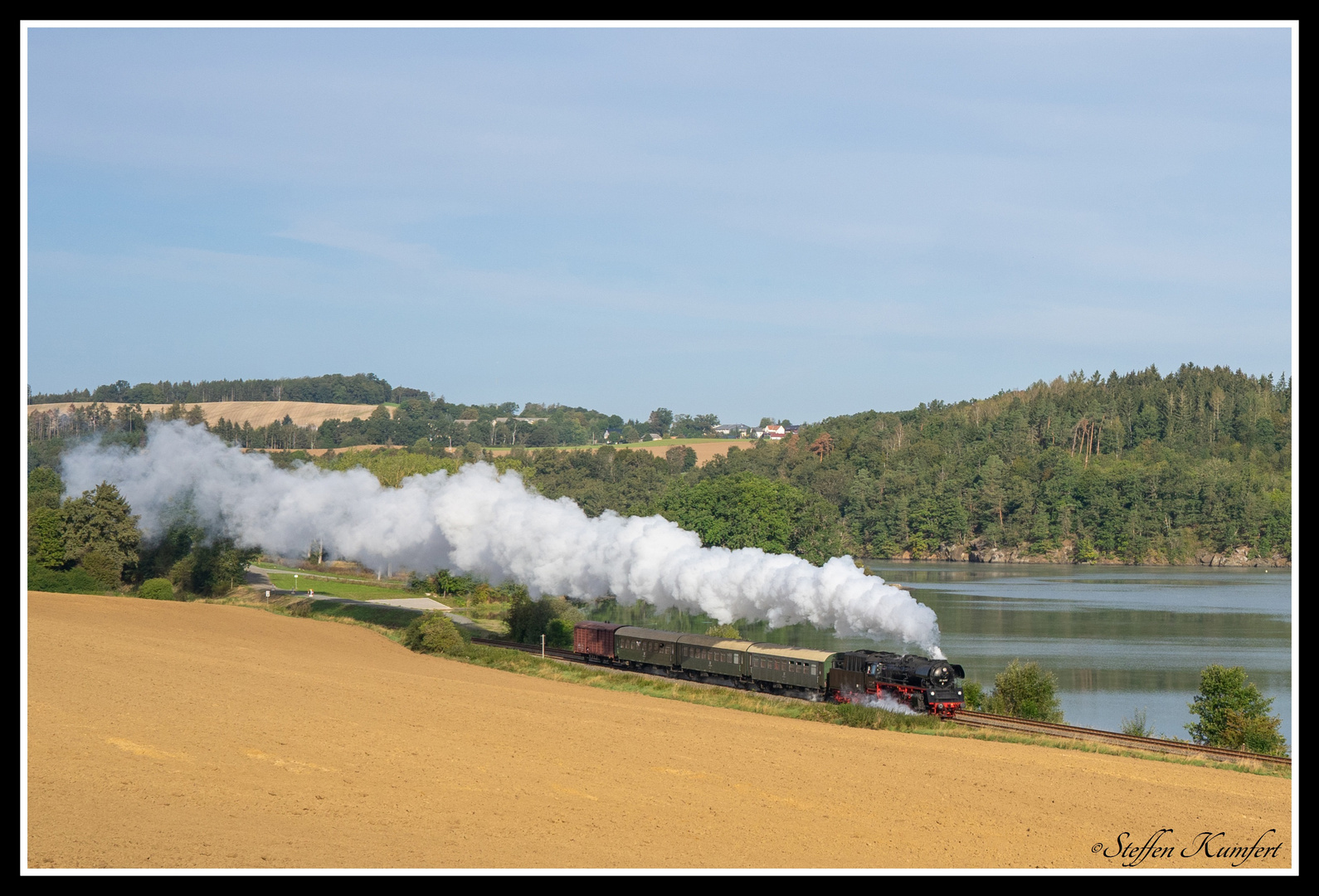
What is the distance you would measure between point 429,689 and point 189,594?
46.3 metres

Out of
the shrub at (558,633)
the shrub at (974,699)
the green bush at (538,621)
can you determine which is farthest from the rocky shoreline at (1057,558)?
the shrub at (974,699)

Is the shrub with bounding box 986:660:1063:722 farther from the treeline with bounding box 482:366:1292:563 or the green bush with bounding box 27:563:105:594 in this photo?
the treeline with bounding box 482:366:1292:563

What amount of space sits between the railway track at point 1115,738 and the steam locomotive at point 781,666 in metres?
1.35

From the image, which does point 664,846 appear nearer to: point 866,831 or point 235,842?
point 866,831

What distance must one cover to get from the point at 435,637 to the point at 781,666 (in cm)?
1905

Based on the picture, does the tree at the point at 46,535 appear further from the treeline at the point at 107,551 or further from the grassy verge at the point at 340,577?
the grassy verge at the point at 340,577

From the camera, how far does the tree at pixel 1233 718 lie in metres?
37.9

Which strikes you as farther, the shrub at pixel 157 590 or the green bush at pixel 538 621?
the shrub at pixel 157 590

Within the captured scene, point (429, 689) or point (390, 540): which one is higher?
point (390, 540)

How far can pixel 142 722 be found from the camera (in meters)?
31.5

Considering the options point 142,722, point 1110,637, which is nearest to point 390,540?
point 142,722

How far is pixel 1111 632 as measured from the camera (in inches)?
2847

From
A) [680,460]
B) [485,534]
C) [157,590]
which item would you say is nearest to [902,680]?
[485,534]

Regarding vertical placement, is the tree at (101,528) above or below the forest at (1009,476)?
below
